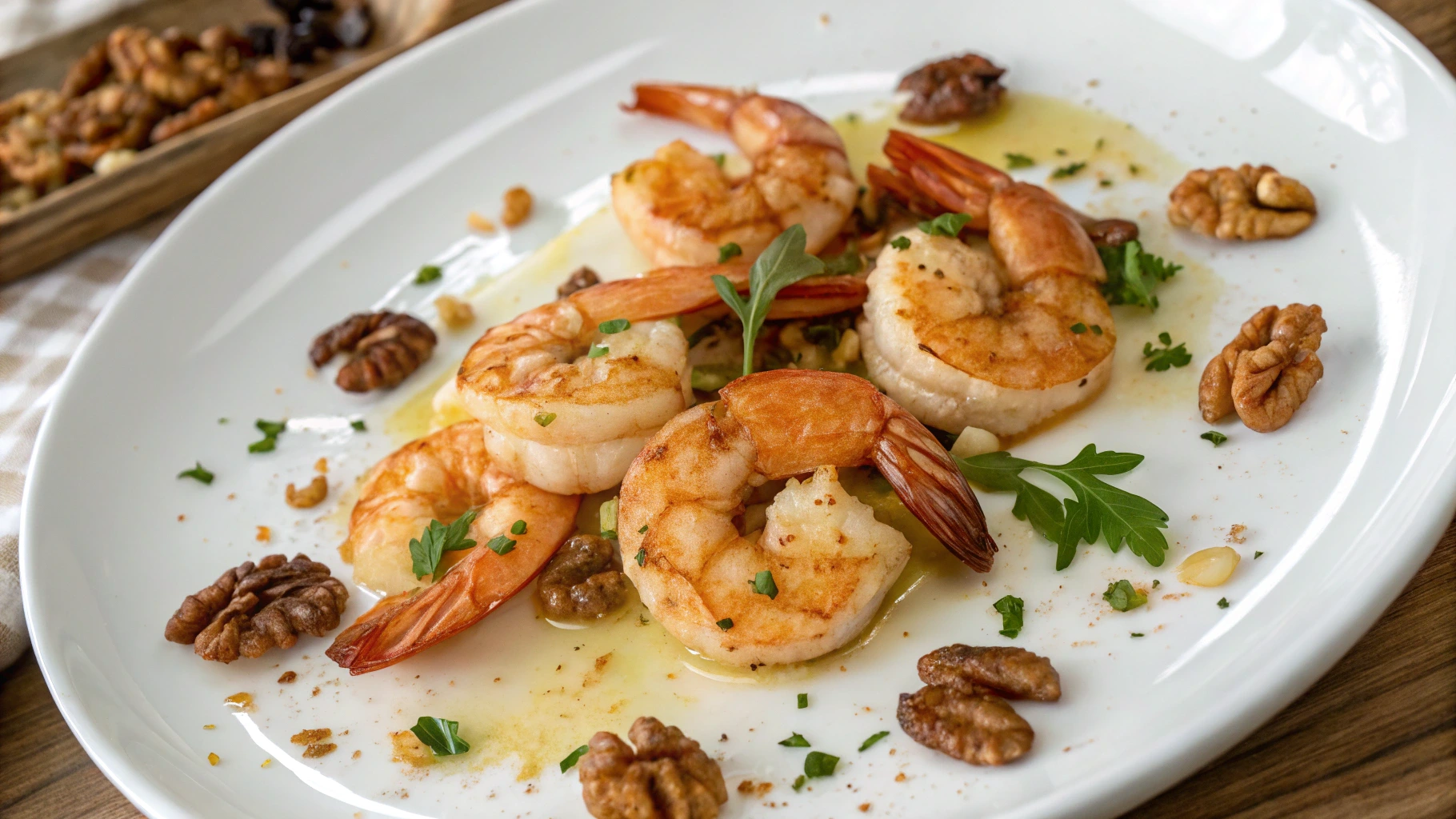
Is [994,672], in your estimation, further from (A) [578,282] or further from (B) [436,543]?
(A) [578,282]

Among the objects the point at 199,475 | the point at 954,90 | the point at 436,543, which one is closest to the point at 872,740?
the point at 436,543

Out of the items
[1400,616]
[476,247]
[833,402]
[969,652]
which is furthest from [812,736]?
[476,247]

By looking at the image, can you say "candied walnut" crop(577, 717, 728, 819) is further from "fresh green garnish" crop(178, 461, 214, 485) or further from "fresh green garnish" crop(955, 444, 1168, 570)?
"fresh green garnish" crop(178, 461, 214, 485)

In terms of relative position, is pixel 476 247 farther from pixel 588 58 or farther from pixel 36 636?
pixel 36 636

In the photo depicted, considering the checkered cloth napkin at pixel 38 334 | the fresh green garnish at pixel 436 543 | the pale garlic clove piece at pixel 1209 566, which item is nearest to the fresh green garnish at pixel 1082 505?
the pale garlic clove piece at pixel 1209 566

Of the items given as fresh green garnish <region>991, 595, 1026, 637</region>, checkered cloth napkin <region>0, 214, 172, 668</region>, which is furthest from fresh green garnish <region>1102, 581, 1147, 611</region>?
checkered cloth napkin <region>0, 214, 172, 668</region>

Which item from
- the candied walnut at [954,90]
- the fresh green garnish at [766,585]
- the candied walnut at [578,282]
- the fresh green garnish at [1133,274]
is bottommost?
the candied walnut at [578,282]

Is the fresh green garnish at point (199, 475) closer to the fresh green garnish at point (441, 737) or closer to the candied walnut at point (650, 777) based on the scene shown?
the fresh green garnish at point (441, 737)
